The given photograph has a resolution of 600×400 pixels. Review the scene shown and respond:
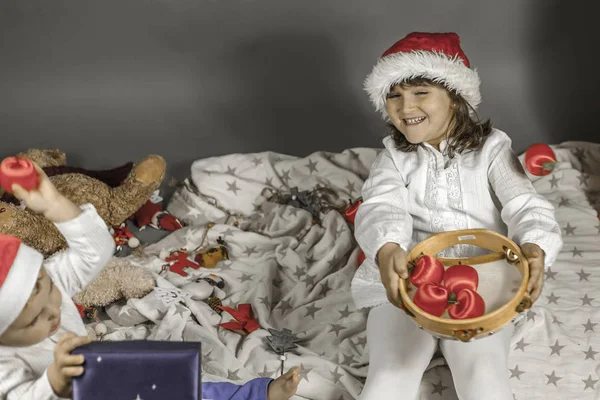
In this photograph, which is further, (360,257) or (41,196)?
(360,257)

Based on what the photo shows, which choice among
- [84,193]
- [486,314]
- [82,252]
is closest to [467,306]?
[486,314]

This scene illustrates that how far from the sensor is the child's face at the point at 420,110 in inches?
63.6

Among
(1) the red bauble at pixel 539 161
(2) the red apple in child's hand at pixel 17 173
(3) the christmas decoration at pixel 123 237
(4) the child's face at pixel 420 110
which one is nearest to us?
(2) the red apple in child's hand at pixel 17 173

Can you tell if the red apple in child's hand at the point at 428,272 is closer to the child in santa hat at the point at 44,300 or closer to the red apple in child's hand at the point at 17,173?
the child in santa hat at the point at 44,300

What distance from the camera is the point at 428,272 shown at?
138 cm

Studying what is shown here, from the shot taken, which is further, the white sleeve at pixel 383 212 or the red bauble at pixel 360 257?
the red bauble at pixel 360 257

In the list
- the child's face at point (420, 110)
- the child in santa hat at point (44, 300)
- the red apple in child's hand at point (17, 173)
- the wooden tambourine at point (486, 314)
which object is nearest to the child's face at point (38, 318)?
the child in santa hat at point (44, 300)

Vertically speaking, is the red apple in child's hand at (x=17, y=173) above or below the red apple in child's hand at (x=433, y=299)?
above

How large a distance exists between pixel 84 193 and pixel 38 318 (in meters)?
0.89

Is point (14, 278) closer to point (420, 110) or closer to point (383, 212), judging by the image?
point (383, 212)

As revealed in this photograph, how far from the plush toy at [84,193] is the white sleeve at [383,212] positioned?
65 cm

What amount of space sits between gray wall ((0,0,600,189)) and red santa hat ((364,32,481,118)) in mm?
917

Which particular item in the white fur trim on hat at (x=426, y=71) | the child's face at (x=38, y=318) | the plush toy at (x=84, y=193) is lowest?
the plush toy at (x=84, y=193)

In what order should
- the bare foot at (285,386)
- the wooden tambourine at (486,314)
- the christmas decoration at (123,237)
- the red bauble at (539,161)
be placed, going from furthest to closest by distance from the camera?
1. the christmas decoration at (123,237)
2. the red bauble at (539,161)
3. the bare foot at (285,386)
4. the wooden tambourine at (486,314)
